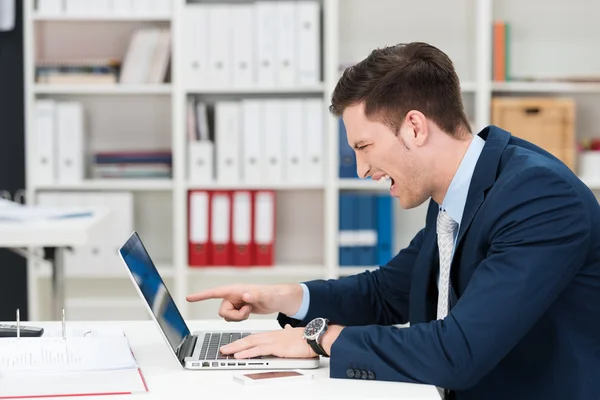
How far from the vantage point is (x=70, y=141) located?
3795 mm

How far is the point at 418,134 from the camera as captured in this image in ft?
5.31

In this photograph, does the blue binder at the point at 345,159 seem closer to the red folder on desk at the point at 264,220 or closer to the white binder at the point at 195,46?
the red folder on desk at the point at 264,220

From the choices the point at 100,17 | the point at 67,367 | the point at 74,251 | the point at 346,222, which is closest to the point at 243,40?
the point at 100,17

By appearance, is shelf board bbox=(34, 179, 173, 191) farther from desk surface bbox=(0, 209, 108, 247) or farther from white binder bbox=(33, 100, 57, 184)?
desk surface bbox=(0, 209, 108, 247)

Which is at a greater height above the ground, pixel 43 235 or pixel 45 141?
pixel 45 141

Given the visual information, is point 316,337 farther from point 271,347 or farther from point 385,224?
point 385,224

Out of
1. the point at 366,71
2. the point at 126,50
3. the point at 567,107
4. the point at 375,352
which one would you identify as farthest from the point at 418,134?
the point at 126,50

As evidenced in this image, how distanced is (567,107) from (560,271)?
243cm

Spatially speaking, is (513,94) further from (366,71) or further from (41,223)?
(366,71)

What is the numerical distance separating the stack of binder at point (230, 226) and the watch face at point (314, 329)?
2.25m

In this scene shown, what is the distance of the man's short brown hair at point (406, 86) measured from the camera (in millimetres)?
1604

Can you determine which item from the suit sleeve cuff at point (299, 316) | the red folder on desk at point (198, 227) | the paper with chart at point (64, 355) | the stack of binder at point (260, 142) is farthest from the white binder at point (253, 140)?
the paper with chart at point (64, 355)

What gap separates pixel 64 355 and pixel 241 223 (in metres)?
2.27

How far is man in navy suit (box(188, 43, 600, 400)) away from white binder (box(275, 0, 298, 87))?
208 centimetres
